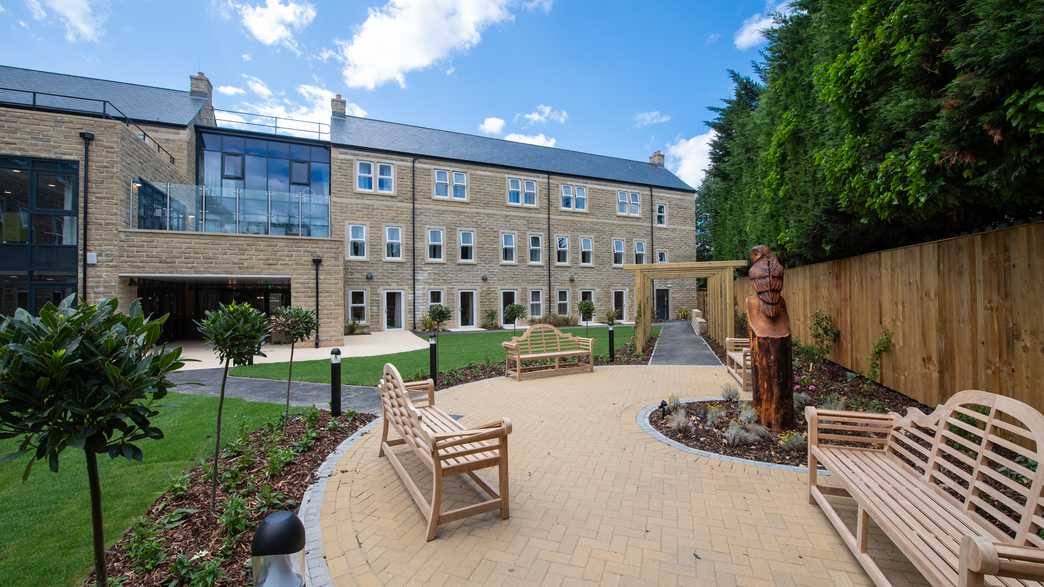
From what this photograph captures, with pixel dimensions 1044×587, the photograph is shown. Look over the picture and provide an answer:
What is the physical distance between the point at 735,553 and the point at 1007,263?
160 inches

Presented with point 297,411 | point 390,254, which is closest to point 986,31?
point 297,411

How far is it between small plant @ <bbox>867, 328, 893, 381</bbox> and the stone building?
14989mm

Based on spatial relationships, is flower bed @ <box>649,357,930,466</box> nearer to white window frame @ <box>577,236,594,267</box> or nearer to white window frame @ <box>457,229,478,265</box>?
white window frame @ <box>457,229,478,265</box>

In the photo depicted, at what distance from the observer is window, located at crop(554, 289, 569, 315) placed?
2533 cm

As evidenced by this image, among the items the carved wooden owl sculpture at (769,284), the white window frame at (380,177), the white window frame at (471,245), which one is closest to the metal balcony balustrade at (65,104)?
the white window frame at (380,177)

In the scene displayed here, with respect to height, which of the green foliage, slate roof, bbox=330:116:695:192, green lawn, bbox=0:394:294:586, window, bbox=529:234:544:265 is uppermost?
slate roof, bbox=330:116:695:192

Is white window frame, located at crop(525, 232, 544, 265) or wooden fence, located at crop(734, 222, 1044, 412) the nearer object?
wooden fence, located at crop(734, 222, 1044, 412)

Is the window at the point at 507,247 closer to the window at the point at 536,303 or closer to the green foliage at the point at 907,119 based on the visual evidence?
the window at the point at 536,303

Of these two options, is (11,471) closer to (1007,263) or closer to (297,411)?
(297,411)

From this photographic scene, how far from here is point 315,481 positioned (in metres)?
4.06

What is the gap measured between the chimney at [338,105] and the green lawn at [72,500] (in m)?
21.4

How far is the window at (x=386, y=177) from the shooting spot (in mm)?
21234

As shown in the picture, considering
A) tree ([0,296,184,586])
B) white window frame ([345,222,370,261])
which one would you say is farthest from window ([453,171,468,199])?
tree ([0,296,184,586])

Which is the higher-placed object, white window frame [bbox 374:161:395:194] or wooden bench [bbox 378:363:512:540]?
white window frame [bbox 374:161:395:194]
